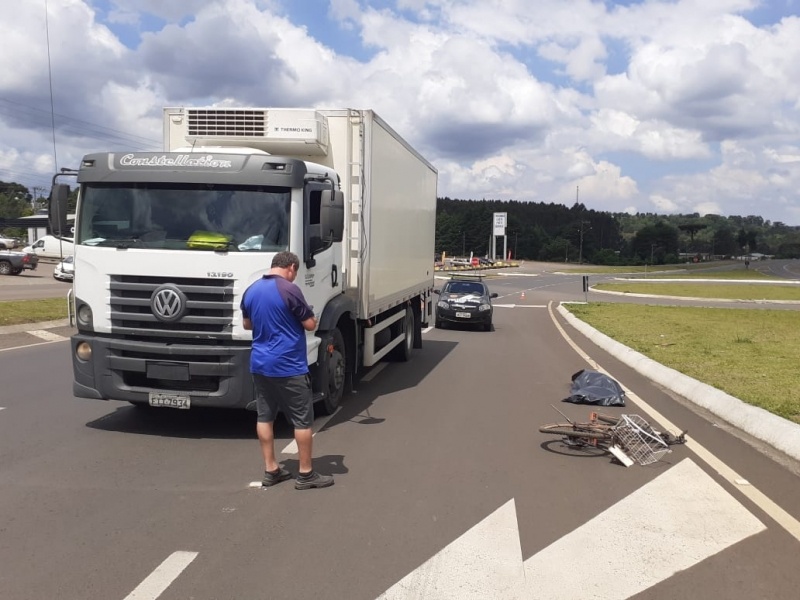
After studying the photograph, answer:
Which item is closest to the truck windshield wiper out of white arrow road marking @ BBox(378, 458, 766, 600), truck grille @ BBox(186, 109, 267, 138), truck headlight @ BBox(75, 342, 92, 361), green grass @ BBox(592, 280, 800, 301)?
truck headlight @ BBox(75, 342, 92, 361)

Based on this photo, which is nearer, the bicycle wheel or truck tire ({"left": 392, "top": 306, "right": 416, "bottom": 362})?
the bicycle wheel

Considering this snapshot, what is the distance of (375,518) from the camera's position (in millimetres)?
4957

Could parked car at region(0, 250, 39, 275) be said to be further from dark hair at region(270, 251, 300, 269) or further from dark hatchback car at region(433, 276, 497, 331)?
dark hair at region(270, 251, 300, 269)

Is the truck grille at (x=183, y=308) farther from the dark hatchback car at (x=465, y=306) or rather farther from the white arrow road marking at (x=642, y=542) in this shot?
the dark hatchback car at (x=465, y=306)

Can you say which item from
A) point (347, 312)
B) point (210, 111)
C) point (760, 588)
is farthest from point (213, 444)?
point (760, 588)

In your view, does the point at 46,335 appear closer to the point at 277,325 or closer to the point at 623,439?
the point at 277,325

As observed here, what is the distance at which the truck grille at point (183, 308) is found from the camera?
6680 millimetres

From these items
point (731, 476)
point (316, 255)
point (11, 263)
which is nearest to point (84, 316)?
point (316, 255)

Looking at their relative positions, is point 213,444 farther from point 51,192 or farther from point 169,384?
point 51,192

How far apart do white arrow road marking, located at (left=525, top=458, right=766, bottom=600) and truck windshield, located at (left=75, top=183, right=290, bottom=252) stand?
→ 3.91 m

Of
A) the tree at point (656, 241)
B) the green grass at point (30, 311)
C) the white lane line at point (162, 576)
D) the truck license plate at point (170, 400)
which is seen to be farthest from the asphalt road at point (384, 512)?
the tree at point (656, 241)

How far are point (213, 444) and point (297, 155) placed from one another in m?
3.60

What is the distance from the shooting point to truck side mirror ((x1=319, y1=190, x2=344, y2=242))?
7.05m

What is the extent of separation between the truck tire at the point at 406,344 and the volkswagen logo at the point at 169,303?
658 centimetres
